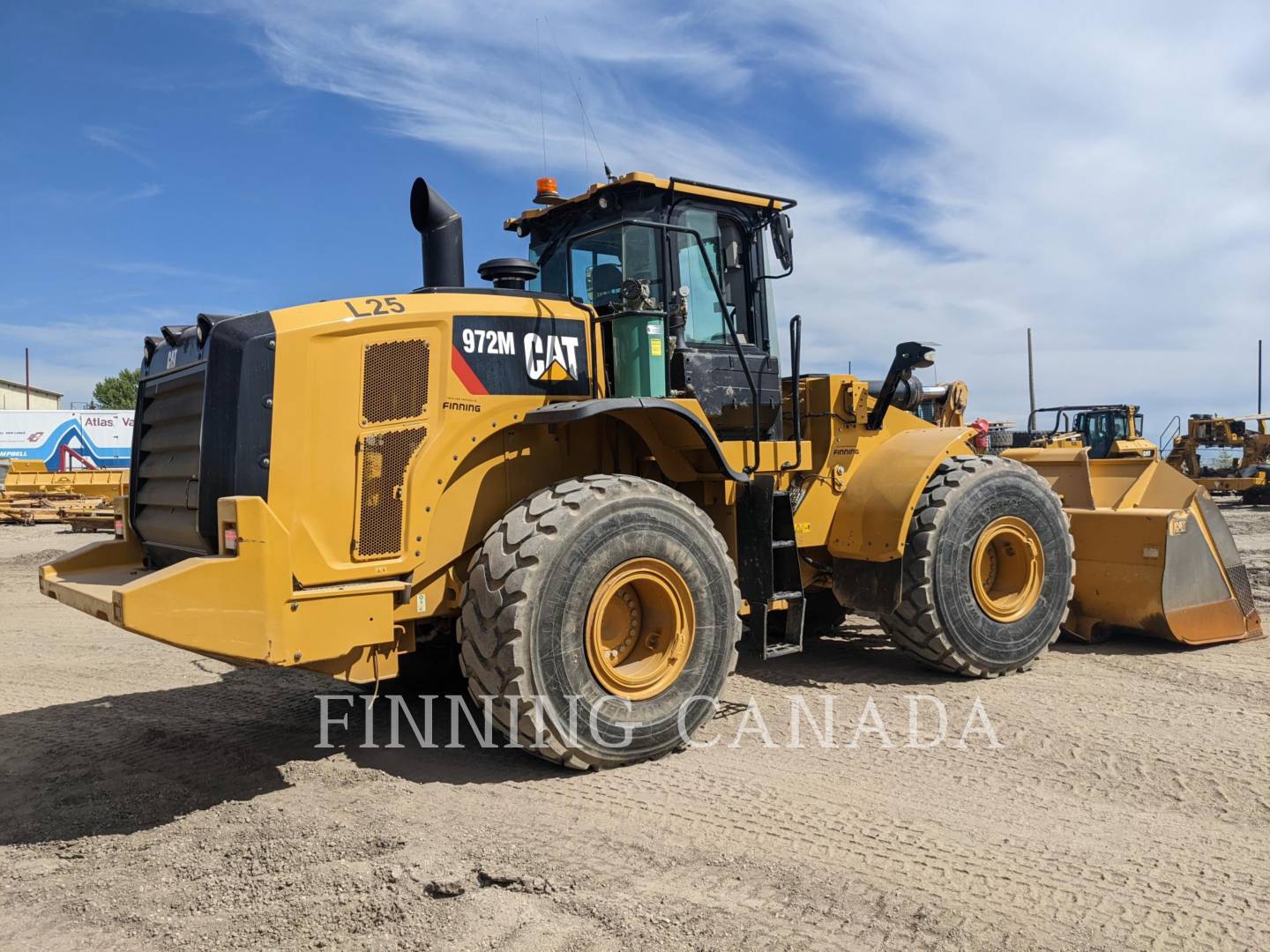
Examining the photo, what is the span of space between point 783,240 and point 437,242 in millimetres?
2172

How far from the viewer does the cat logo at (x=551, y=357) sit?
480cm

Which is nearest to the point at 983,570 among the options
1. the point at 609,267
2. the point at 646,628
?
the point at 646,628

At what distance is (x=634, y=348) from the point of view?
200 inches

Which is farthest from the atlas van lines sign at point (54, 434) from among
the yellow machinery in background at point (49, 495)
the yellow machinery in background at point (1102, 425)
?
the yellow machinery in background at point (1102, 425)

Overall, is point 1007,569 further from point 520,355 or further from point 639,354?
point 520,355

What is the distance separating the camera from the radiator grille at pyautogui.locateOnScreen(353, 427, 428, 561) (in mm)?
4211

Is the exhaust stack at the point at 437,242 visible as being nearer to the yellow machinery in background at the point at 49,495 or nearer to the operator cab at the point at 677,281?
the operator cab at the point at 677,281

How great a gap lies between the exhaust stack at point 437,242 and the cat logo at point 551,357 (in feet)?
1.93

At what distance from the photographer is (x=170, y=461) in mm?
4625

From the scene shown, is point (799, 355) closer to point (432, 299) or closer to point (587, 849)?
point (432, 299)

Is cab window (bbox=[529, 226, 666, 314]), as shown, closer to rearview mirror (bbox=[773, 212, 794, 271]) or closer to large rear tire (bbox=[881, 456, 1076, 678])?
rearview mirror (bbox=[773, 212, 794, 271])

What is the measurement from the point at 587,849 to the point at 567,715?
814 millimetres

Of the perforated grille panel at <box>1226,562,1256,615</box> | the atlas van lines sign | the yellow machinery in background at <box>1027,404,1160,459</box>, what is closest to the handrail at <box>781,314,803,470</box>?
the perforated grille panel at <box>1226,562,1256,615</box>

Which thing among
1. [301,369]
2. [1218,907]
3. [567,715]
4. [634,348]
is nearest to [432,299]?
[301,369]
